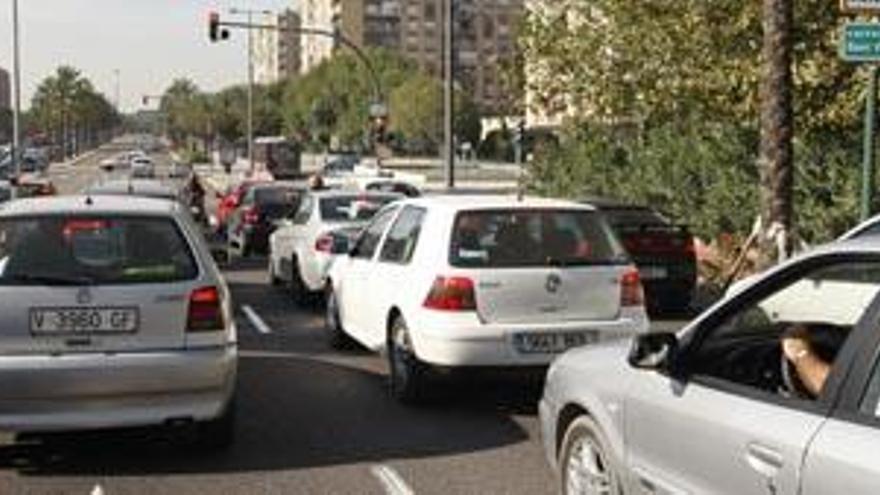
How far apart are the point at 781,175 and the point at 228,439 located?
10094 millimetres

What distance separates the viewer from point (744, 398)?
17.0ft

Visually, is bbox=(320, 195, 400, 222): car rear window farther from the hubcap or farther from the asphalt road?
the hubcap

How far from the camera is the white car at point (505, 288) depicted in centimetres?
1045

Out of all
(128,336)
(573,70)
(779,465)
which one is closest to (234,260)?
(573,70)

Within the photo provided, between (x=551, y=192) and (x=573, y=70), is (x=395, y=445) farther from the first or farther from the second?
(x=551, y=192)

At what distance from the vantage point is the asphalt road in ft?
27.5

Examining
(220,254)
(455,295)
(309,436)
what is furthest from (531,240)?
(220,254)

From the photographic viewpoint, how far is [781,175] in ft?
58.3

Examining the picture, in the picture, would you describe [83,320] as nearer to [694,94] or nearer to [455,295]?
[455,295]

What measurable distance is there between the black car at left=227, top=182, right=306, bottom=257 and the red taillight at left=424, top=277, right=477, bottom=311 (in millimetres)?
17524

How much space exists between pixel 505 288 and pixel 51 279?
3.16 m

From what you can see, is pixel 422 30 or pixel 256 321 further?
pixel 422 30

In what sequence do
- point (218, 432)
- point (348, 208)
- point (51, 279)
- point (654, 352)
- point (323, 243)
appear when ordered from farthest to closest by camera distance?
1. point (348, 208)
2. point (323, 243)
3. point (218, 432)
4. point (51, 279)
5. point (654, 352)

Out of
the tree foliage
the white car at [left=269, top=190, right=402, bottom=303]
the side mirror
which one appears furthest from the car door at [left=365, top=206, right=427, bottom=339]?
the tree foliage
